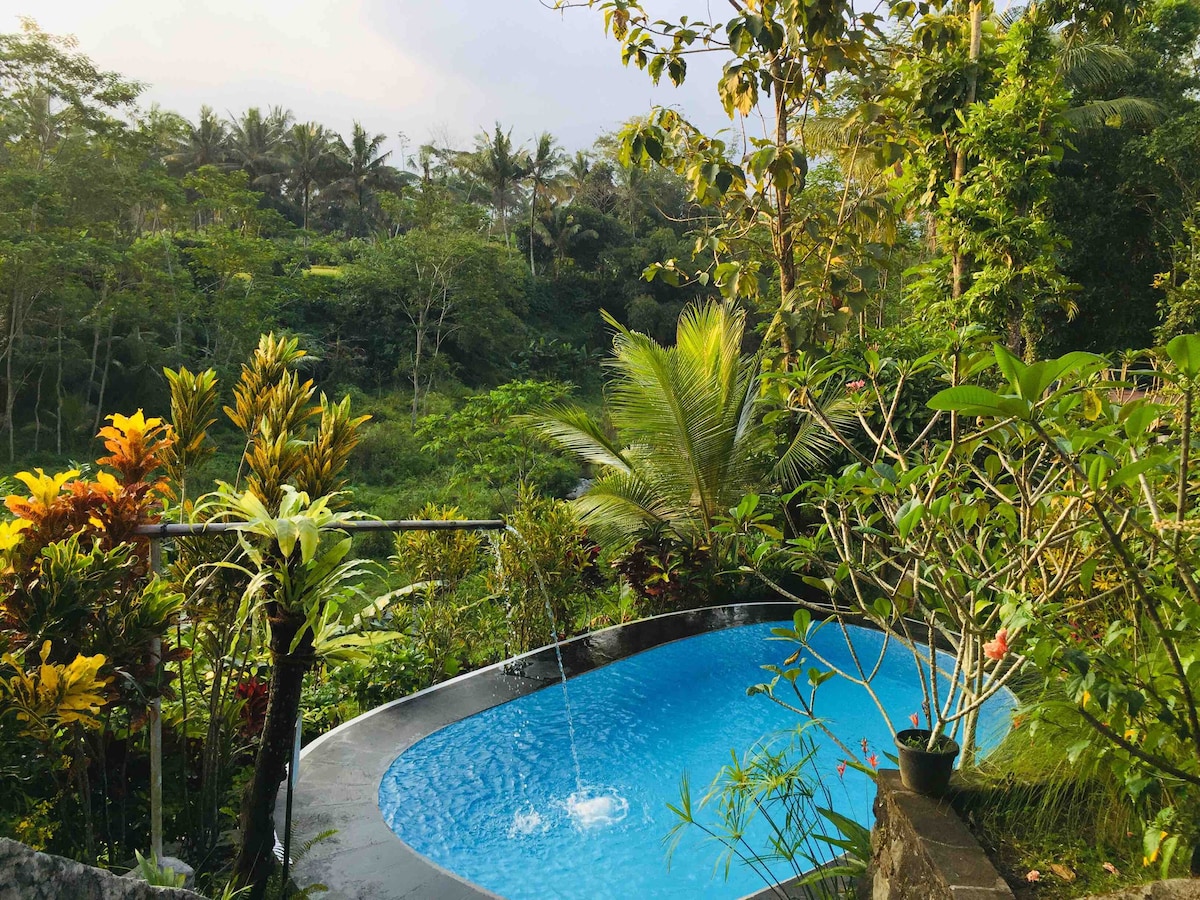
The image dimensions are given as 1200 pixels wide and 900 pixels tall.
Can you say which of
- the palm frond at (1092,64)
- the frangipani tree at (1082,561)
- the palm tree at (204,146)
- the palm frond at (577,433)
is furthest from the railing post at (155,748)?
the palm tree at (204,146)

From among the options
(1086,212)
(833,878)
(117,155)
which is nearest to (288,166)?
(117,155)

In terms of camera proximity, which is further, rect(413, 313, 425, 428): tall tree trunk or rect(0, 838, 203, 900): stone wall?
rect(413, 313, 425, 428): tall tree trunk

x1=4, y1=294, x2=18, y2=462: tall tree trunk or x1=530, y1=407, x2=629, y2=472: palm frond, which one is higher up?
x1=4, y1=294, x2=18, y2=462: tall tree trunk

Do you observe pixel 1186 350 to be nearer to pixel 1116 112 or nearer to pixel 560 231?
pixel 1116 112

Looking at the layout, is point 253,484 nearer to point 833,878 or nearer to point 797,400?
point 797,400

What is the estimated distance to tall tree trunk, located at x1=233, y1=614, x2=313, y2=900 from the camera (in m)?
1.76

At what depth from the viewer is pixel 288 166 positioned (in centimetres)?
3403

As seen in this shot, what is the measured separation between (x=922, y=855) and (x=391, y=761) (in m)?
2.54

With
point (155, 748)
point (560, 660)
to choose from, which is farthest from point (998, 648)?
point (560, 660)

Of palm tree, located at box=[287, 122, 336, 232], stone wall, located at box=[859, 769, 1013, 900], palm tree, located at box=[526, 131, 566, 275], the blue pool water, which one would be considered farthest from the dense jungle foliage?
palm tree, located at box=[287, 122, 336, 232]

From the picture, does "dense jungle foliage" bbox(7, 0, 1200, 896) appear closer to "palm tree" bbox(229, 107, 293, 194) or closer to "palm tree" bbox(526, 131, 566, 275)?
"palm tree" bbox(526, 131, 566, 275)

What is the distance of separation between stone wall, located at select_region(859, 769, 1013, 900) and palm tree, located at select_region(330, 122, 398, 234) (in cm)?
3575

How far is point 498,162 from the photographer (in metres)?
29.8

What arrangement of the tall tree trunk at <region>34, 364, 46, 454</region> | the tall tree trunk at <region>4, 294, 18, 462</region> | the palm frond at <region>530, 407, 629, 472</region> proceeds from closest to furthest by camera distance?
the palm frond at <region>530, 407, 629, 472</region> → the tall tree trunk at <region>4, 294, 18, 462</region> → the tall tree trunk at <region>34, 364, 46, 454</region>
